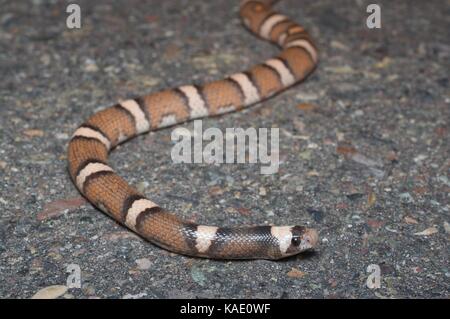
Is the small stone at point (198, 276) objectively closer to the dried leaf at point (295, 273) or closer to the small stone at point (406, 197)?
the dried leaf at point (295, 273)

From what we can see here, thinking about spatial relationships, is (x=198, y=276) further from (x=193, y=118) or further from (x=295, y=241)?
(x=193, y=118)

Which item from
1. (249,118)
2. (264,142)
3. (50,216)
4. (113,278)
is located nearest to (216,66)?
(249,118)

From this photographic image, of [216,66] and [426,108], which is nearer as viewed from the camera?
[426,108]

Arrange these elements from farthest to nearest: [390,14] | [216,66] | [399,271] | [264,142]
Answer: [390,14] < [216,66] < [264,142] < [399,271]

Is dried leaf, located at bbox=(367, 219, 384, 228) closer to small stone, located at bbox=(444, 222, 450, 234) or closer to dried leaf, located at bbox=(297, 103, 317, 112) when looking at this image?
small stone, located at bbox=(444, 222, 450, 234)
